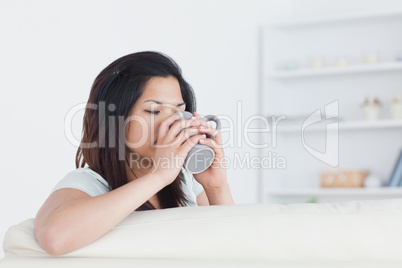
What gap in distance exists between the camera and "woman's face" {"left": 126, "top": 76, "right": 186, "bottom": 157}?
1.46m

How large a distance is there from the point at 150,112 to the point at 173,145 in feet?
0.86

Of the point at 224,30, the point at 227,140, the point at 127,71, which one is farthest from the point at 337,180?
the point at 127,71

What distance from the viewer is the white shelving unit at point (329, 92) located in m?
4.22

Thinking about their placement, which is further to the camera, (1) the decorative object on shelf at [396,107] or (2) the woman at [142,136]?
(1) the decorative object on shelf at [396,107]

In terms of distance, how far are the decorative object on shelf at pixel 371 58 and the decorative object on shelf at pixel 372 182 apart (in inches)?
31.6

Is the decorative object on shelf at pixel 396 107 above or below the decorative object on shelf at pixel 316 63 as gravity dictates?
below

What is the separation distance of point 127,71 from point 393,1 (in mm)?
3233

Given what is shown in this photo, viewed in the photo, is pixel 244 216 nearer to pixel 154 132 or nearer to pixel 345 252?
pixel 345 252

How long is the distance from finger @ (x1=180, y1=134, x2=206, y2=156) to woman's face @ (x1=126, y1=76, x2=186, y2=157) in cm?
16

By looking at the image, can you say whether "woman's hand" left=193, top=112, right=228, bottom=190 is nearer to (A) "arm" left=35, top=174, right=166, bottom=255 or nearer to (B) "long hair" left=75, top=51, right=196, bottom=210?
(B) "long hair" left=75, top=51, right=196, bottom=210

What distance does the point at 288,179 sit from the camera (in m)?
4.54

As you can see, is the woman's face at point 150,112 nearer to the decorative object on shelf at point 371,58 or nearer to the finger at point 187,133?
the finger at point 187,133

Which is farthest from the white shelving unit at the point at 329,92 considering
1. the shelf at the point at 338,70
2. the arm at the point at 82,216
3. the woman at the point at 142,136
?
the arm at the point at 82,216

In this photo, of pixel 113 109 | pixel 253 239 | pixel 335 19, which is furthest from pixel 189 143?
pixel 335 19
